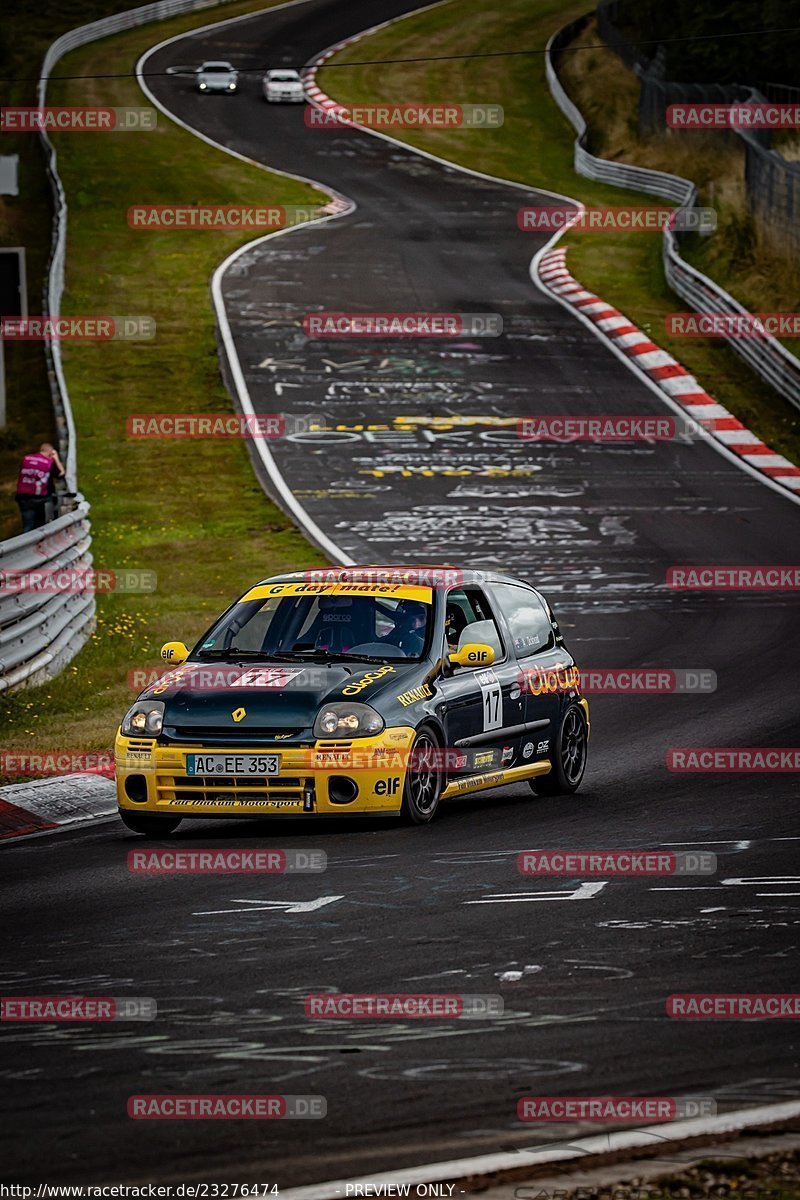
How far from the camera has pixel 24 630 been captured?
1591cm

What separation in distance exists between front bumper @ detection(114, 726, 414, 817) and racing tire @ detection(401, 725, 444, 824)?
0.11 m

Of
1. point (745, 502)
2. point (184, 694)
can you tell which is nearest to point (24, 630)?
point (184, 694)

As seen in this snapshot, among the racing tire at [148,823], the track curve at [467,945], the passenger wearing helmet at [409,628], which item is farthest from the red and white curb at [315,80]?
the racing tire at [148,823]

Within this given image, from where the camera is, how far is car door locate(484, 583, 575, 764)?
12266mm

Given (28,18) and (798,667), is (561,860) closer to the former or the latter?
(798,667)

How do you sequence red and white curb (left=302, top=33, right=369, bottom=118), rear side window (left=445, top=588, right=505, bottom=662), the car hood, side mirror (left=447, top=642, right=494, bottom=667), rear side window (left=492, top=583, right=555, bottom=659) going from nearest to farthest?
the car hood
side mirror (left=447, top=642, right=494, bottom=667)
rear side window (left=445, top=588, right=505, bottom=662)
rear side window (left=492, top=583, right=555, bottom=659)
red and white curb (left=302, top=33, right=369, bottom=118)

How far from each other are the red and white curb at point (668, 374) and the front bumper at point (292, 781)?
17997 millimetres

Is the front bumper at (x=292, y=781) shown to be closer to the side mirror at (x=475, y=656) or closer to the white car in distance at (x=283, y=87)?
the side mirror at (x=475, y=656)

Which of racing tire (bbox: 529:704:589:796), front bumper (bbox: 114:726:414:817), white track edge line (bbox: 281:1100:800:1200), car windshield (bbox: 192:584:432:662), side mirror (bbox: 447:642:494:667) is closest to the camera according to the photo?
white track edge line (bbox: 281:1100:800:1200)

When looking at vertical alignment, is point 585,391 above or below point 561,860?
below

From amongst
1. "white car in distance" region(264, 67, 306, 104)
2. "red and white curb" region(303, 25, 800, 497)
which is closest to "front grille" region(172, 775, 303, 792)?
"red and white curb" region(303, 25, 800, 497)

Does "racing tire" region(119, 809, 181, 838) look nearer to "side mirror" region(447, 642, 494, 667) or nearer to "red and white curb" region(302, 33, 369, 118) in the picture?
"side mirror" region(447, 642, 494, 667)

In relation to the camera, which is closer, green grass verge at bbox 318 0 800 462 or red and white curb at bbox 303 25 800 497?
red and white curb at bbox 303 25 800 497

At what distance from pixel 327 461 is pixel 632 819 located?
19.2m
